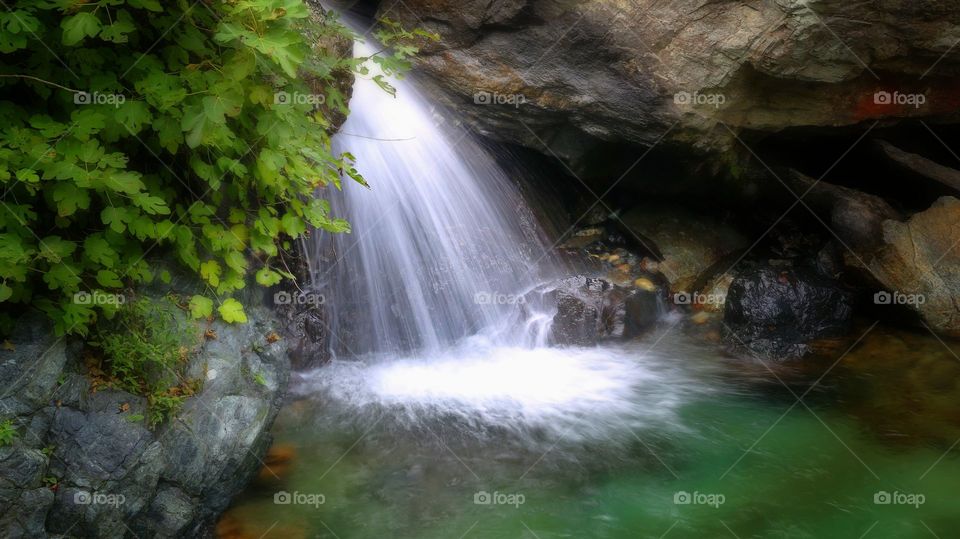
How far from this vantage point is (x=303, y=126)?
4.14 m

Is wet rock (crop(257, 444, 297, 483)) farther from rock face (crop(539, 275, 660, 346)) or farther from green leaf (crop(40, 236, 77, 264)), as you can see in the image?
rock face (crop(539, 275, 660, 346))

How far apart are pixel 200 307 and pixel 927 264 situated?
6400mm

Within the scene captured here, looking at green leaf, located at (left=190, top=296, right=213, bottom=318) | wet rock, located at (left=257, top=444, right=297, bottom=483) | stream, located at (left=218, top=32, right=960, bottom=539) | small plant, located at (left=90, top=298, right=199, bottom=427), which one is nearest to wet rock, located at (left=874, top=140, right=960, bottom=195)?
stream, located at (left=218, top=32, right=960, bottom=539)

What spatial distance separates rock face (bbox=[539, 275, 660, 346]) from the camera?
650 cm

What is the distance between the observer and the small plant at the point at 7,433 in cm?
295

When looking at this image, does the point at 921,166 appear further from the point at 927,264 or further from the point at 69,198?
the point at 69,198

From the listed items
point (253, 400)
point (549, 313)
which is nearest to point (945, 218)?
point (549, 313)

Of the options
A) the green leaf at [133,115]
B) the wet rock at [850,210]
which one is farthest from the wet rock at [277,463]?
the wet rock at [850,210]

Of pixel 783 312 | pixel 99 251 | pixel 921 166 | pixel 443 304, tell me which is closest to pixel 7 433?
pixel 99 251

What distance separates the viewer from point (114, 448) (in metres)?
3.29

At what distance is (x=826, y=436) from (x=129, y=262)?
476 centimetres

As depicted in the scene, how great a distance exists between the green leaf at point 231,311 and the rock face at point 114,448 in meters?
0.10

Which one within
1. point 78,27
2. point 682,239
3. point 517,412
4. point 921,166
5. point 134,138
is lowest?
point 517,412

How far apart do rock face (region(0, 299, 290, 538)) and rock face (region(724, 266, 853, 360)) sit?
4.59 meters
